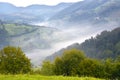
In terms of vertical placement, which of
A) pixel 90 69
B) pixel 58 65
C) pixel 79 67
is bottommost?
pixel 90 69

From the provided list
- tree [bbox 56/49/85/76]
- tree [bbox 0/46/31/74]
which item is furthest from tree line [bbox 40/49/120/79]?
tree [bbox 0/46/31/74]

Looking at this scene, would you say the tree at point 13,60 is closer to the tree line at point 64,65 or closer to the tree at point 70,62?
the tree line at point 64,65

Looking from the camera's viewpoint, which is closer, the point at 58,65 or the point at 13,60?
the point at 13,60

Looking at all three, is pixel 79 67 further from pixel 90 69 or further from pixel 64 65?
pixel 64 65

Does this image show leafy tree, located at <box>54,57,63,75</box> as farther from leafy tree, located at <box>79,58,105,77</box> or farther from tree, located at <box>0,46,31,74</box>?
tree, located at <box>0,46,31,74</box>

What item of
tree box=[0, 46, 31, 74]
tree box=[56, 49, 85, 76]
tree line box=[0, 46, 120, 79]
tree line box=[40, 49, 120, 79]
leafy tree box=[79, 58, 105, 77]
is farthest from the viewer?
tree box=[56, 49, 85, 76]

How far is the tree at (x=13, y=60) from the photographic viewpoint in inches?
2889

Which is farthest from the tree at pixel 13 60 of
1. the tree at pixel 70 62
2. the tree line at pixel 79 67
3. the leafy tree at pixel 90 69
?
the leafy tree at pixel 90 69

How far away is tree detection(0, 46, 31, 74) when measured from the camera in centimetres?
7338

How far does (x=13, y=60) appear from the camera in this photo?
73.8 m

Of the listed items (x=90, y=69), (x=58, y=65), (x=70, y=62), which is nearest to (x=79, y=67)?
(x=90, y=69)

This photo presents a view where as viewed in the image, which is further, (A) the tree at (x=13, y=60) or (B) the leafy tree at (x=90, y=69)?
(B) the leafy tree at (x=90, y=69)

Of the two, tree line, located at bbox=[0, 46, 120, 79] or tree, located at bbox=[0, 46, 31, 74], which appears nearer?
tree, located at bbox=[0, 46, 31, 74]

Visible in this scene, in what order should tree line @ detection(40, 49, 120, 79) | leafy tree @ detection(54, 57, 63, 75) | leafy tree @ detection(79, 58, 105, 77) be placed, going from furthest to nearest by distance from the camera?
leafy tree @ detection(54, 57, 63, 75)
tree line @ detection(40, 49, 120, 79)
leafy tree @ detection(79, 58, 105, 77)
